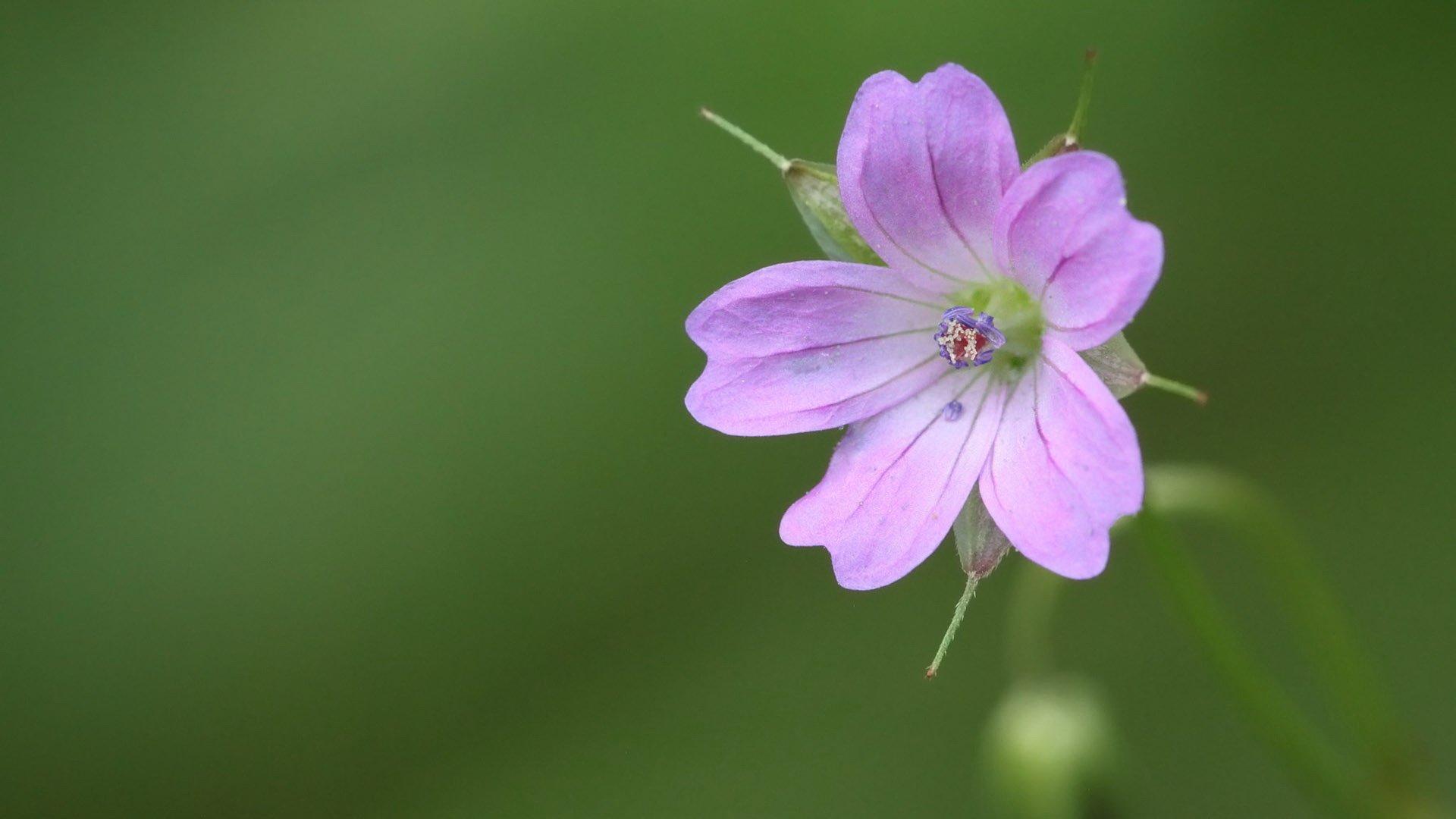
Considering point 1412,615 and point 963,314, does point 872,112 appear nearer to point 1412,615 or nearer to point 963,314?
point 963,314

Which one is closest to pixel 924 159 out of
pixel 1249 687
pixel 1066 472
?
pixel 1066 472

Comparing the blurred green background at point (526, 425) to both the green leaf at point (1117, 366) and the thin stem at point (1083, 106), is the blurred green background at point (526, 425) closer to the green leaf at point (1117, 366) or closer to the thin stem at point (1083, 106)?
the green leaf at point (1117, 366)

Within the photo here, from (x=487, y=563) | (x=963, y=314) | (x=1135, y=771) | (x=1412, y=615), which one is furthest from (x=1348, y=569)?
(x=487, y=563)

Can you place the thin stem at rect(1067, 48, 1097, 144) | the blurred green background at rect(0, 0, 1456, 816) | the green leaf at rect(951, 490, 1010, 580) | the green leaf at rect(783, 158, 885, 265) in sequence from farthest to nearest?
the blurred green background at rect(0, 0, 1456, 816) < the green leaf at rect(783, 158, 885, 265) < the green leaf at rect(951, 490, 1010, 580) < the thin stem at rect(1067, 48, 1097, 144)

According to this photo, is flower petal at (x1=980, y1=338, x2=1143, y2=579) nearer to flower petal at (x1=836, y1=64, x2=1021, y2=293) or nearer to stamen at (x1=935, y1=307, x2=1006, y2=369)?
stamen at (x1=935, y1=307, x2=1006, y2=369)

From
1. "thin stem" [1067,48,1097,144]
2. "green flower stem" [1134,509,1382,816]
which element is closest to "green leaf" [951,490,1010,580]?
"green flower stem" [1134,509,1382,816]

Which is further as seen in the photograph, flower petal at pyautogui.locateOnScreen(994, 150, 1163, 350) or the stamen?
the stamen

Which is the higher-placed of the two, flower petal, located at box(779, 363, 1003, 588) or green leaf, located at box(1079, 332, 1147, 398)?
green leaf, located at box(1079, 332, 1147, 398)

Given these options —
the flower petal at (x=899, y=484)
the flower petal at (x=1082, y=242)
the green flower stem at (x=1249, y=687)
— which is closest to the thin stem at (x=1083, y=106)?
the flower petal at (x=1082, y=242)
